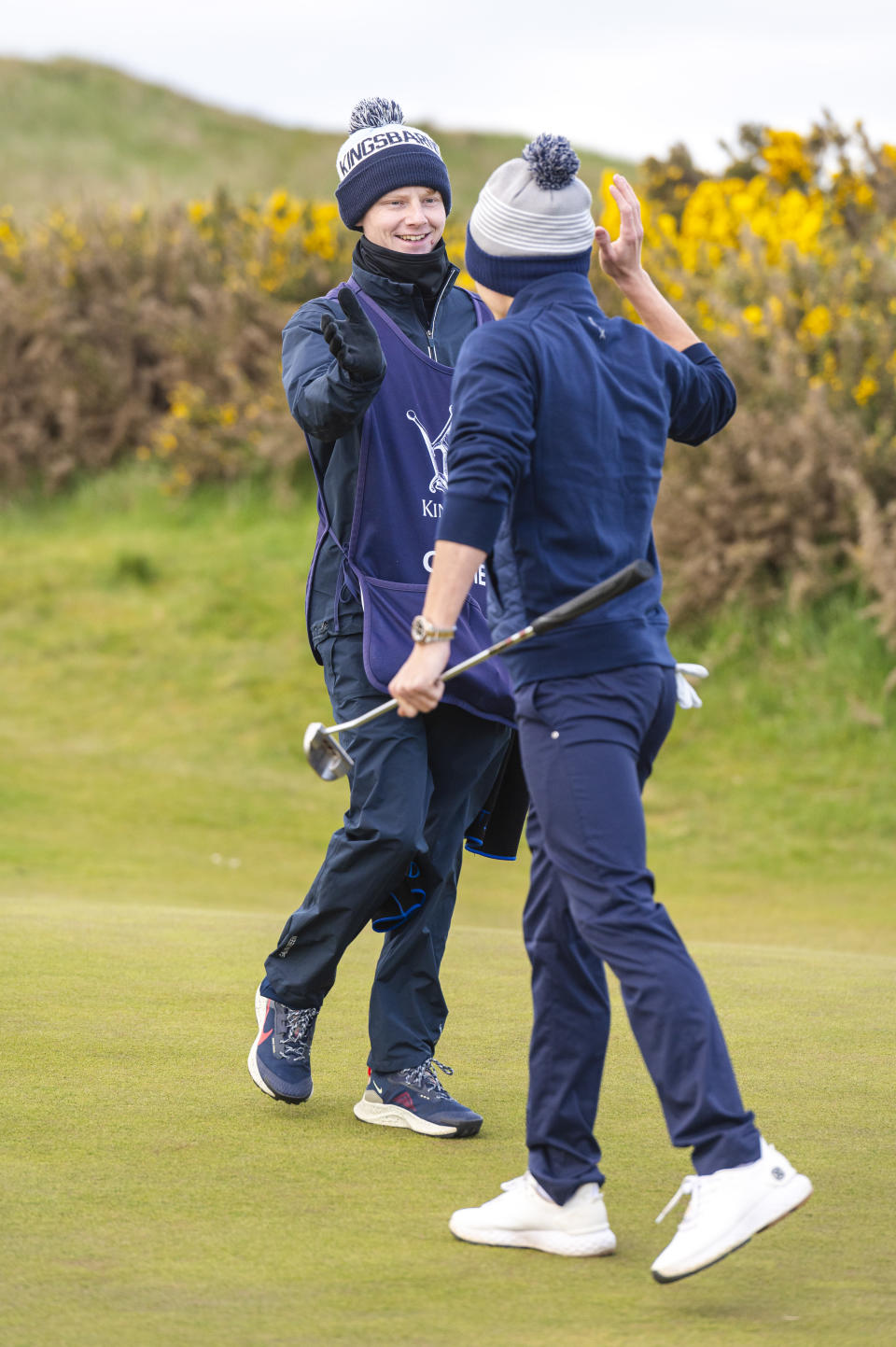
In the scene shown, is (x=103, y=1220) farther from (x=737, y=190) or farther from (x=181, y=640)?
(x=737, y=190)

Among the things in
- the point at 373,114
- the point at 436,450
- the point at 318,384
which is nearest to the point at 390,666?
the point at 436,450

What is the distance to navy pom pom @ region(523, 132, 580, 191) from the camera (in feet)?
9.37

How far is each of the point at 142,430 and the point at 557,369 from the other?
1247 centimetres

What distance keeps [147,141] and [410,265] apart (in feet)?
152

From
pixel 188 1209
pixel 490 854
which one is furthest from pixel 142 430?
pixel 188 1209

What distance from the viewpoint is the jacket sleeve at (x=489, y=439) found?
2697 millimetres

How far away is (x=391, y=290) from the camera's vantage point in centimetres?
381

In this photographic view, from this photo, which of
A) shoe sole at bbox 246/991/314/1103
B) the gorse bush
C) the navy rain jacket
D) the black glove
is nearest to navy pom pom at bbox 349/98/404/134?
the navy rain jacket

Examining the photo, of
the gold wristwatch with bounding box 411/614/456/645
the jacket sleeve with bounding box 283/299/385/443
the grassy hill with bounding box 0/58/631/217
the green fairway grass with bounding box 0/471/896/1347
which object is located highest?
the grassy hill with bounding box 0/58/631/217

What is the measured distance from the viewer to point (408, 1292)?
8.52 feet

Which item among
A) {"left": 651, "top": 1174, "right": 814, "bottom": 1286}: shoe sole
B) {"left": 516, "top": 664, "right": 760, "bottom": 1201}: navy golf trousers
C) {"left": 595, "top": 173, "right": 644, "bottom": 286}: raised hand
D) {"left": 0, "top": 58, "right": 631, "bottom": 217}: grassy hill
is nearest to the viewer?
{"left": 651, "top": 1174, "right": 814, "bottom": 1286}: shoe sole

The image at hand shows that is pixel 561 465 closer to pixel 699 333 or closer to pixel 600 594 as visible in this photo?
pixel 600 594

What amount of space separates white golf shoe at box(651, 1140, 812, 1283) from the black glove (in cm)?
177

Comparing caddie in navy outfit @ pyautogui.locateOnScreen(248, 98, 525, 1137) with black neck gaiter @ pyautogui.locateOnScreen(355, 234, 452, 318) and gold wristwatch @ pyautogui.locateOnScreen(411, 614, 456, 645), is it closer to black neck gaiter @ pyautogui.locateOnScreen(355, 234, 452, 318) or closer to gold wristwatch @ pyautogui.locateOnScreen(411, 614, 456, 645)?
black neck gaiter @ pyautogui.locateOnScreen(355, 234, 452, 318)
